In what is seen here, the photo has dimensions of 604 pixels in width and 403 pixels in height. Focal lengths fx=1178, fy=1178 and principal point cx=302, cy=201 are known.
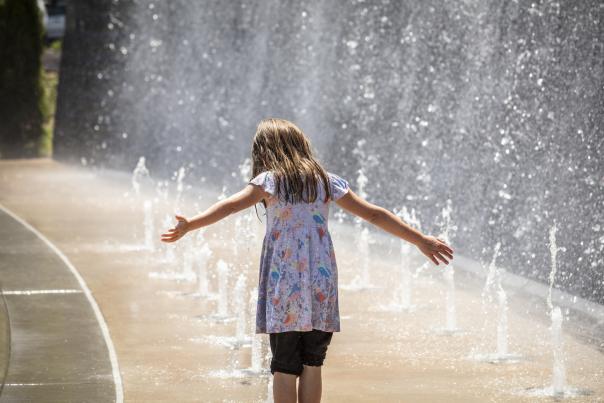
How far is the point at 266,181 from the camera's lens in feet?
15.2

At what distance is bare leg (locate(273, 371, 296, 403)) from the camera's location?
4.63m

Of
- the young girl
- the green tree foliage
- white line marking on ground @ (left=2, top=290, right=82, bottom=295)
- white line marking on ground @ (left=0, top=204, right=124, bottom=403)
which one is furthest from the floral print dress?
the green tree foliage

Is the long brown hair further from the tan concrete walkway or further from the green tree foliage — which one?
the green tree foliage

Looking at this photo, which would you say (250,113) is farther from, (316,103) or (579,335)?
(579,335)

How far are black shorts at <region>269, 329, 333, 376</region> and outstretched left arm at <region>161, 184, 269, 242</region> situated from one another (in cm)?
52

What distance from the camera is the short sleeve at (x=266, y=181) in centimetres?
Result: 460

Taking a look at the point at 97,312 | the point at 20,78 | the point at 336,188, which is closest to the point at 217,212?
the point at 336,188

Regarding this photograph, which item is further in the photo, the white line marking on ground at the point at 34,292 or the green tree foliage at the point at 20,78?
the green tree foliage at the point at 20,78

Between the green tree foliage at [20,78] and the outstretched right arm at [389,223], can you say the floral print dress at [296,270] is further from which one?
the green tree foliage at [20,78]

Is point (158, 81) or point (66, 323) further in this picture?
point (158, 81)

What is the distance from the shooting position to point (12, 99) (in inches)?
913

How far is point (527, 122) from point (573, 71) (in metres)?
0.83

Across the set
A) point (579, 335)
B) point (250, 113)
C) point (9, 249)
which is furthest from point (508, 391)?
point (250, 113)

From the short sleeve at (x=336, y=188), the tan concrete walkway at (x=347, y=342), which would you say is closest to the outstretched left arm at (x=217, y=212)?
the short sleeve at (x=336, y=188)
